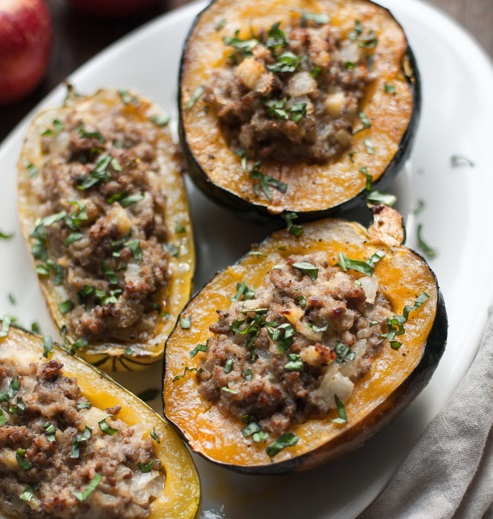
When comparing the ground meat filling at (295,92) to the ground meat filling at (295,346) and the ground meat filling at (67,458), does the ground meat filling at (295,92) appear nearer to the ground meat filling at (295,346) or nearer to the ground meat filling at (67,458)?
the ground meat filling at (295,346)

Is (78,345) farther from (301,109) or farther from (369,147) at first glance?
(369,147)

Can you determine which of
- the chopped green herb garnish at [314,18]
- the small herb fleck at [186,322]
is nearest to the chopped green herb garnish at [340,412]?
the small herb fleck at [186,322]

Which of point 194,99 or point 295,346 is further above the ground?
point 194,99

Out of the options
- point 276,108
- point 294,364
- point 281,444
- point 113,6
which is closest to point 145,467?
point 281,444

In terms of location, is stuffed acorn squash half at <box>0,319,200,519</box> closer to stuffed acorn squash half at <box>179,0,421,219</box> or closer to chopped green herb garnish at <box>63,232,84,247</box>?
chopped green herb garnish at <box>63,232,84,247</box>

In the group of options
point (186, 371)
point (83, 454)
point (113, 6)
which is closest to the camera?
point (83, 454)

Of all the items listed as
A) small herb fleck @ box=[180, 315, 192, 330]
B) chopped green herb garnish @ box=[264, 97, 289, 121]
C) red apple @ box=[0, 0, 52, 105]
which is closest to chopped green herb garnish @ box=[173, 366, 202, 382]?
small herb fleck @ box=[180, 315, 192, 330]

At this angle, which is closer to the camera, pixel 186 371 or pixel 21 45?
pixel 186 371
